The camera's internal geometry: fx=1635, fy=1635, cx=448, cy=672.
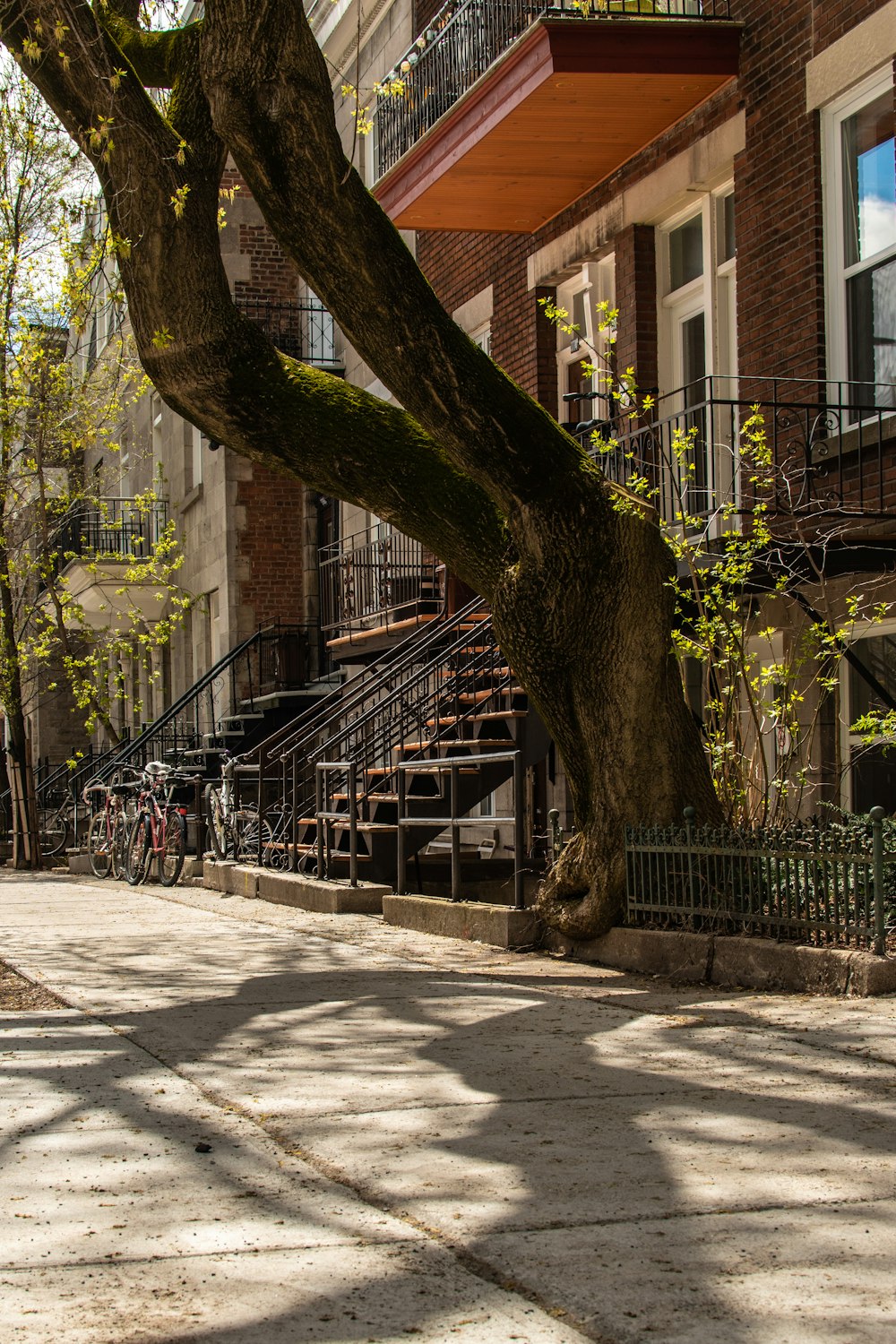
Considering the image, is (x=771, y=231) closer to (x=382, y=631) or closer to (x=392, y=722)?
(x=392, y=722)

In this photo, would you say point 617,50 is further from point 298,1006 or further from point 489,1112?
point 489,1112

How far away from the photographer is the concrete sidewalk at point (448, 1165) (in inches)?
139

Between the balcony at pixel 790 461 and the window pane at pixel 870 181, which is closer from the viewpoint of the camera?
the balcony at pixel 790 461

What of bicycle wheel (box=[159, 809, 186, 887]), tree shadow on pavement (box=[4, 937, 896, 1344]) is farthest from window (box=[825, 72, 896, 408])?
bicycle wheel (box=[159, 809, 186, 887])

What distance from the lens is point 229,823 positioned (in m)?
16.5

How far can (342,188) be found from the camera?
862 cm

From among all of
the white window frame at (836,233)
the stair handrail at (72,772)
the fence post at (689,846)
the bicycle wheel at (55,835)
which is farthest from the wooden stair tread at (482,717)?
the bicycle wheel at (55,835)

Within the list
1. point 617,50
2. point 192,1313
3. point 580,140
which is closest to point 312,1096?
point 192,1313

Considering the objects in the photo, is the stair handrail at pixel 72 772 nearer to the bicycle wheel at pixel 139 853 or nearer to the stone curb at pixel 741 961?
the bicycle wheel at pixel 139 853

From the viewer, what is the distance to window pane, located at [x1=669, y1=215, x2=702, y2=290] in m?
13.5

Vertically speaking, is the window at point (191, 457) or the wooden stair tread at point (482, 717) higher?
the window at point (191, 457)

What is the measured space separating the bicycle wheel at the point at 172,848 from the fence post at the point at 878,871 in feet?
34.4

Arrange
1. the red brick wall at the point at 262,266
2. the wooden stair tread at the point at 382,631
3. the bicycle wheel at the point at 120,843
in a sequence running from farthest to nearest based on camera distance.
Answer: the red brick wall at the point at 262,266
the bicycle wheel at the point at 120,843
the wooden stair tread at the point at 382,631

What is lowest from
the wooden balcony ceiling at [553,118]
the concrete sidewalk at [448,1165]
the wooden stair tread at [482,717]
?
the concrete sidewalk at [448,1165]
